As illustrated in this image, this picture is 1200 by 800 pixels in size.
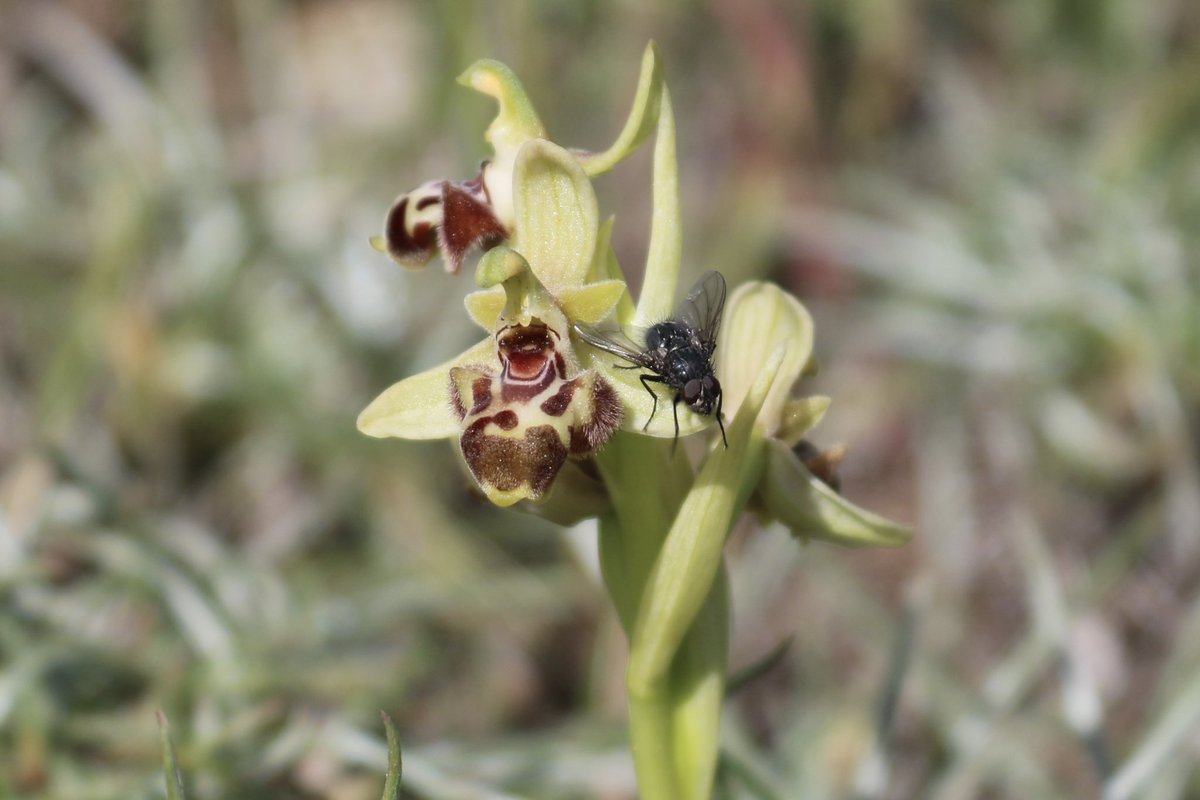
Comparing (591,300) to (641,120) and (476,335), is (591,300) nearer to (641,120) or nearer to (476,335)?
(641,120)

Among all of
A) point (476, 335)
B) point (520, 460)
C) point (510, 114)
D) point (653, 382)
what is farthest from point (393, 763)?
point (476, 335)

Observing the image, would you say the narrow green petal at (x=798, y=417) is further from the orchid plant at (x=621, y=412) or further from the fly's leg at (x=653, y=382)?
the fly's leg at (x=653, y=382)

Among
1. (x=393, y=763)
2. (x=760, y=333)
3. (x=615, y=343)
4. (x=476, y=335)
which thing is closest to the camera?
(x=393, y=763)

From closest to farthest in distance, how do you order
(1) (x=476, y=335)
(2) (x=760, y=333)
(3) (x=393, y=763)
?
(3) (x=393, y=763) < (2) (x=760, y=333) < (1) (x=476, y=335)

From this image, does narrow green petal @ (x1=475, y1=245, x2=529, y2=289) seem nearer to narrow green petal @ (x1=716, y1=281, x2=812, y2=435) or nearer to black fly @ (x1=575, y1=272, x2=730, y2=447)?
black fly @ (x1=575, y1=272, x2=730, y2=447)

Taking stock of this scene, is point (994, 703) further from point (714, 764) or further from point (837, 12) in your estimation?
point (837, 12)

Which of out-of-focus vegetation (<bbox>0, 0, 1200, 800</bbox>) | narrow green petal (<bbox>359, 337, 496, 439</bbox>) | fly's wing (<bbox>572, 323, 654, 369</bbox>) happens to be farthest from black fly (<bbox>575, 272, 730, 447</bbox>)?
out-of-focus vegetation (<bbox>0, 0, 1200, 800</bbox>)

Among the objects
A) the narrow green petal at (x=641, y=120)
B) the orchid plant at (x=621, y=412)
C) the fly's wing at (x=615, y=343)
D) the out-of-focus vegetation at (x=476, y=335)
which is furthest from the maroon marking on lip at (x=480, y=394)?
the out-of-focus vegetation at (x=476, y=335)
